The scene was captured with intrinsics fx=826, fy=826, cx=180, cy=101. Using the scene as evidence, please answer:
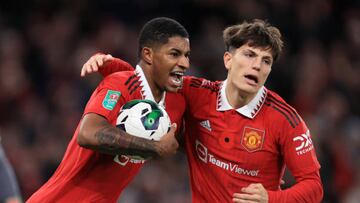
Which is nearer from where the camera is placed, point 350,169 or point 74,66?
point 350,169

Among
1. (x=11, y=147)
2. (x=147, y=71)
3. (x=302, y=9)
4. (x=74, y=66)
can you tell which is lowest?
(x=11, y=147)

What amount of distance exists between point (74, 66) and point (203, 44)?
197 cm

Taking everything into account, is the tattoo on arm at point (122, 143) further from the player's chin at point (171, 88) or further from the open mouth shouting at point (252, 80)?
the open mouth shouting at point (252, 80)

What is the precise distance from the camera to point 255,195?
5.47 metres

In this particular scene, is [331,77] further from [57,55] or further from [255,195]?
[255,195]

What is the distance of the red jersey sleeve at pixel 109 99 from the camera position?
5.38 m

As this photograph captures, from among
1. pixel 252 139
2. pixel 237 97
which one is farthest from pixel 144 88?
pixel 252 139

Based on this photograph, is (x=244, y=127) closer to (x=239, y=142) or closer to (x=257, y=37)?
(x=239, y=142)

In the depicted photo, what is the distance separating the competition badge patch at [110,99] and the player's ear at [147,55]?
0.38 meters

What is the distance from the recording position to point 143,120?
5.32 meters

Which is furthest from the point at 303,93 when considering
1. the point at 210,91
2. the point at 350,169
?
the point at 210,91

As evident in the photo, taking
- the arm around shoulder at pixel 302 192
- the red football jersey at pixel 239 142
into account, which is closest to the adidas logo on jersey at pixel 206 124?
the red football jersey at pixel 239 142

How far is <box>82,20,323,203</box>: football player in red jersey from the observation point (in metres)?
5.75

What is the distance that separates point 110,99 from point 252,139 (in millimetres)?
1100
